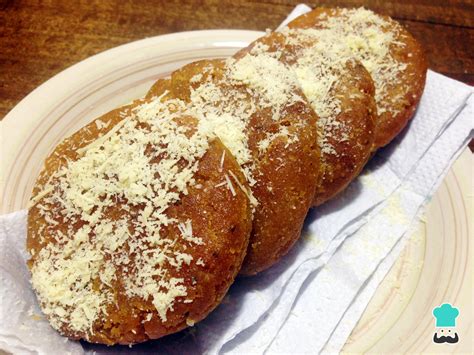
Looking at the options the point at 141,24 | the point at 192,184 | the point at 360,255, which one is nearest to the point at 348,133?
the point at 360,255

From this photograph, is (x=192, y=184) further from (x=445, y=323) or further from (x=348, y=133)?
(x=445, y=323)

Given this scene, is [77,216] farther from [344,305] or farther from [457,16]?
[457,16]

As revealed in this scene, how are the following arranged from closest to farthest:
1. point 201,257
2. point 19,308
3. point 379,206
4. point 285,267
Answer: point 201,257, point 19,308, point 285,267, point 379,206

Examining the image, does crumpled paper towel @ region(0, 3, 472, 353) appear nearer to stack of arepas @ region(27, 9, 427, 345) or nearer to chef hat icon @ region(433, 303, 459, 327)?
stack of arepas @ region(27, 9, 427, 345)

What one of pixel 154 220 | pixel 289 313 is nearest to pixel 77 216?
pixel 154 220

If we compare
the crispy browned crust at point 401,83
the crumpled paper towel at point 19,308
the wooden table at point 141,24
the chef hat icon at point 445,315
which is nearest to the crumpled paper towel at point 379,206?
the crispy browned crust at point 401,83

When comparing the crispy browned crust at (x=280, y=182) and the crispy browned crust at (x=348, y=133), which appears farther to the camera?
the crispy browned crust at (x=348, y=133)

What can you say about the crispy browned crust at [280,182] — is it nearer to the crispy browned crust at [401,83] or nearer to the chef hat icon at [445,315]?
the crispy browned crust at [401,83]
